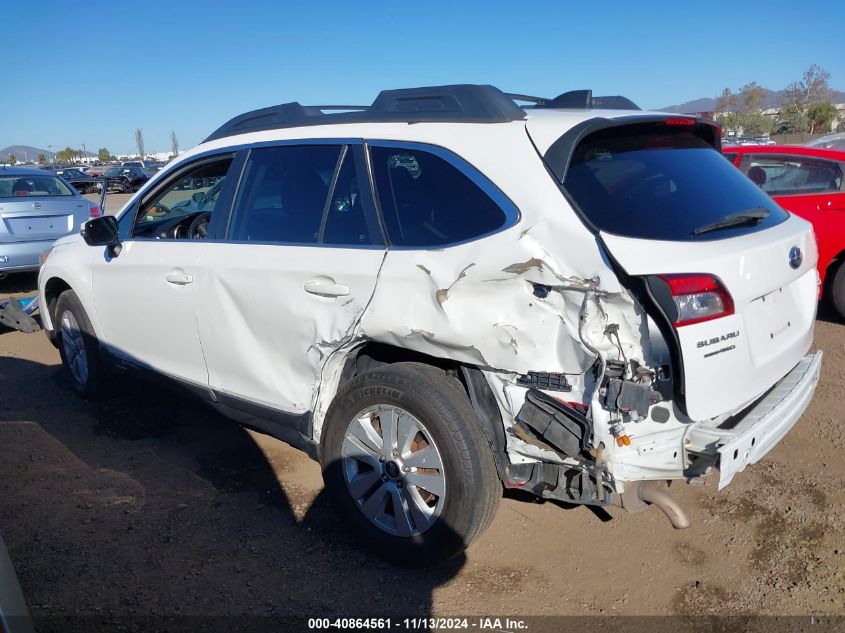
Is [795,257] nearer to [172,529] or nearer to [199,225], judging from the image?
[172,529]

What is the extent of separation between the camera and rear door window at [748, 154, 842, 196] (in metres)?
6.48

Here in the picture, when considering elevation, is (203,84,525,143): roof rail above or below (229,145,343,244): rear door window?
above

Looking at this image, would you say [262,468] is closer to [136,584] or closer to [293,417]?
[293,417]

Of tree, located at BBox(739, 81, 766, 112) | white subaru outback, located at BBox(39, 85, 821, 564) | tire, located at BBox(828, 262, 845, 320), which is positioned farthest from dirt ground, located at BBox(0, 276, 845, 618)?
tree, located at BBox(739, 81, 766, 112)

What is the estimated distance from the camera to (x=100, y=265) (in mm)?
4520

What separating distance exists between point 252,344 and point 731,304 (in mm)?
2230

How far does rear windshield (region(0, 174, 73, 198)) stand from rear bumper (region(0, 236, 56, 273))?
0.78 metres

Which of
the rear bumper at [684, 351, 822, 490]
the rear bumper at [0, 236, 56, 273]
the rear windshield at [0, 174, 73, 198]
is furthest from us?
the rear windshield at [0, 174, 73, 198]

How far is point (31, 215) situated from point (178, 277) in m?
6.08

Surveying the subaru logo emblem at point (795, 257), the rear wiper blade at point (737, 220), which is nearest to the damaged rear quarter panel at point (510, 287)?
the rear wiper blade at point (737, 220)

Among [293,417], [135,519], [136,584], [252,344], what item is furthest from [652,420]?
[135,519]

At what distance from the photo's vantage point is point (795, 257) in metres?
2.98

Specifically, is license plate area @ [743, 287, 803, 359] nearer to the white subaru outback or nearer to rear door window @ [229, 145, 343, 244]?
the white subaru outback

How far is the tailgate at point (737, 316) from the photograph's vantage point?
247 centimetres
